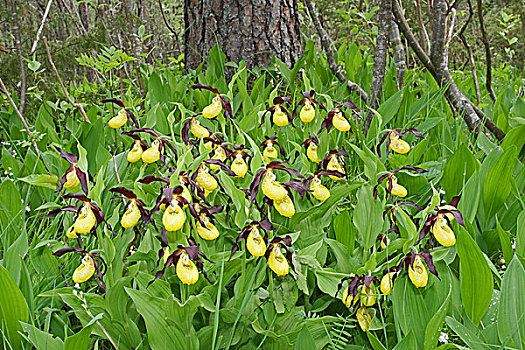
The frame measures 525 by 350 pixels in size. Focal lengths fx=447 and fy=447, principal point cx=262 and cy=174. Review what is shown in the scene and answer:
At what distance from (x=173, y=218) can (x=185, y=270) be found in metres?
0.13

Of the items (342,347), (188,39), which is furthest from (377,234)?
(188,39)

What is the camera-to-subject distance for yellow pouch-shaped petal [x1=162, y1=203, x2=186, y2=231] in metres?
1.10

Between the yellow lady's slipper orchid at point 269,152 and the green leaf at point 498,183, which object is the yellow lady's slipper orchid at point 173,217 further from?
the green leaf at point 498,183

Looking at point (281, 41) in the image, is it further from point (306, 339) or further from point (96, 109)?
point (306, 339)

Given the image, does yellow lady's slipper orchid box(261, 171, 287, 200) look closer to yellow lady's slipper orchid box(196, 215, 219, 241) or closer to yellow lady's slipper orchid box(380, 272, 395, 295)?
yellow lady's slipper orchid box(196, 215, 219, 241)

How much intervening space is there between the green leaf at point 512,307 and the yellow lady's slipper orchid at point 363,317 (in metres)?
0.32

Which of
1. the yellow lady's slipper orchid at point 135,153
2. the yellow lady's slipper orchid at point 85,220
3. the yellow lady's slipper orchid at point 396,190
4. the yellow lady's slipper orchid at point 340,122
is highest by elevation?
the yellow lady's slipper orchid at point 340,122

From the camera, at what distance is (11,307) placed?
1.23m

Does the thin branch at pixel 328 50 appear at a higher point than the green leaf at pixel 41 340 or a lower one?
higher

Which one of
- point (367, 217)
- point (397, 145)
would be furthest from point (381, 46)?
point (367, 217)

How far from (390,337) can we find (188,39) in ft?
9.03

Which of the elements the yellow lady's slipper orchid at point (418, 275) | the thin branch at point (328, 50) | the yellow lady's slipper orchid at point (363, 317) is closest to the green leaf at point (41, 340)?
the yellow lady's slipper orchid at point (363, 317)

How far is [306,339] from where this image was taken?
3.48 ft

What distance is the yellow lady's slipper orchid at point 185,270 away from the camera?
1.11 meters
